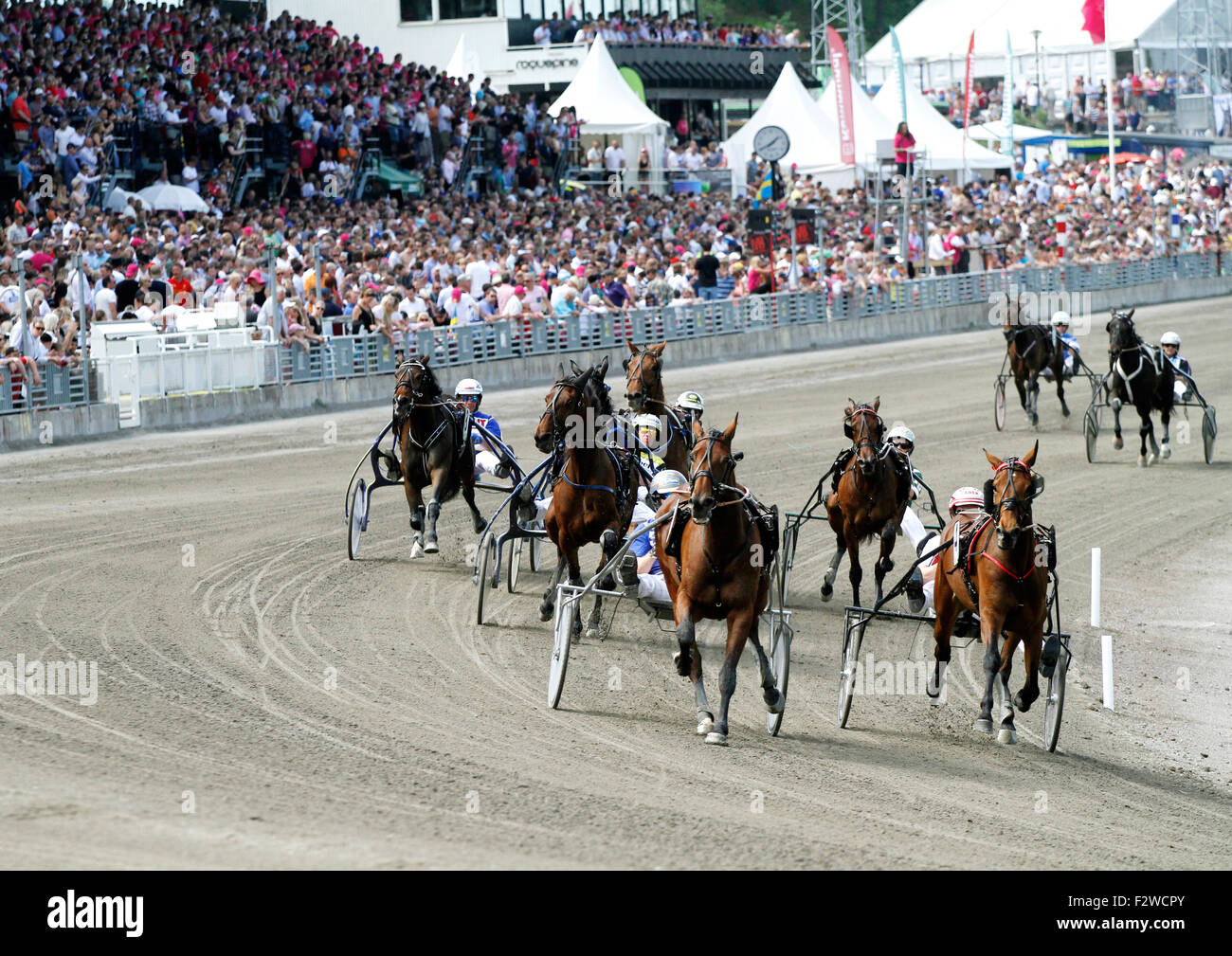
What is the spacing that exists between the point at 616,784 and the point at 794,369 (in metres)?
19.8

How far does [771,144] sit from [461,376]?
8454 millimetres

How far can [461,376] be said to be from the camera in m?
24.0

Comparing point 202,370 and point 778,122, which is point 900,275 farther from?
point 202,370

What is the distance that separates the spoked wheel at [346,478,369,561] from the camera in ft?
46.4

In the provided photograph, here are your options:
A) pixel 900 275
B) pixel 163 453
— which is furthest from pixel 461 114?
pixel 163 453

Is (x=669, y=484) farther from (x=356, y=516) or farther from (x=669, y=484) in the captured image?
(x=356, y=516)

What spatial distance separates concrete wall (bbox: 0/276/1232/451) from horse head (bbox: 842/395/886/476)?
10.9 m

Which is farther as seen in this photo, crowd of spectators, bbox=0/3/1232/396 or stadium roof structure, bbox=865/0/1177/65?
stadium roof structure, bbox=865/0/1177/65

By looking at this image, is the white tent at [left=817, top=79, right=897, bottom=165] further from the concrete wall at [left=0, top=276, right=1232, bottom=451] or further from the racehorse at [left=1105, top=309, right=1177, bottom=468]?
the racehorse at [left=1105, top=309, right=1177, bottom=468]

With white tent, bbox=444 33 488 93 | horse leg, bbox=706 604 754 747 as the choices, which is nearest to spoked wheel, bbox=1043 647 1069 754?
horse leg, bbox=706 604 754 747

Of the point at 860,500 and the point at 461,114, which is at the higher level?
the point at 461,114

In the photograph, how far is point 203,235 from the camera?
23.9 m
